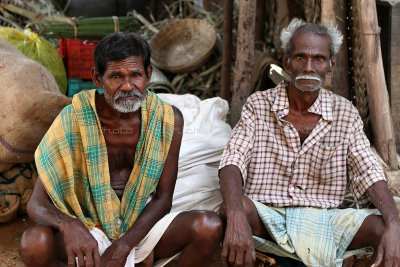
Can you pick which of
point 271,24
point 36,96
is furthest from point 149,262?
point 271,24

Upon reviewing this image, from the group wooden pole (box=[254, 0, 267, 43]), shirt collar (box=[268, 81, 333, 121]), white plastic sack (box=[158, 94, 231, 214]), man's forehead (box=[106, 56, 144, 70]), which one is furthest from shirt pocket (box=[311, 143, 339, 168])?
wooden pole (box=[254, 0, 267, 43])

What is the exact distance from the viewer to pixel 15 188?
11.4 ft

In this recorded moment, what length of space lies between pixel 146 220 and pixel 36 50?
2597 millimetres

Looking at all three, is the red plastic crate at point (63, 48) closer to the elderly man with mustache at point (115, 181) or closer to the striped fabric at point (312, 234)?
the elderly man with mustache at point (115, 181)

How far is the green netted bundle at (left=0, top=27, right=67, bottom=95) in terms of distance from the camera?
4488 millimetres

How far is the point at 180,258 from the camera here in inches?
99.7

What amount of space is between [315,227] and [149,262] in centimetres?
87

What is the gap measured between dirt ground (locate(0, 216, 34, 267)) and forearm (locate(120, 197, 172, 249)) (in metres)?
0.94

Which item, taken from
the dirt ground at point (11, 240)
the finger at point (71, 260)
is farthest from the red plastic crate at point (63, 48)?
the finger at point (71, 260)

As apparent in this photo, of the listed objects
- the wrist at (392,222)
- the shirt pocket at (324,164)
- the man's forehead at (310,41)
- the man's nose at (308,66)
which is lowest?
the wrist at (392,222)

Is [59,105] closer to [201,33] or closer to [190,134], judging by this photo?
[190,134]

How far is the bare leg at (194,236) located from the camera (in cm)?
243

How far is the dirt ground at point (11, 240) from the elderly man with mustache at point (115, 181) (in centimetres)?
73

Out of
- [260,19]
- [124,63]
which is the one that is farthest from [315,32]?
[260,19]
